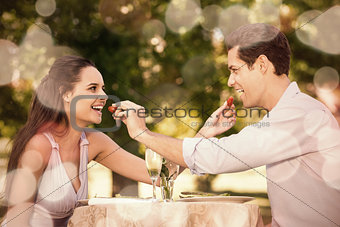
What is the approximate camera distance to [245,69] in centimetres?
379

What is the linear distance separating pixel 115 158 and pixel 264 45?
1.85 metres

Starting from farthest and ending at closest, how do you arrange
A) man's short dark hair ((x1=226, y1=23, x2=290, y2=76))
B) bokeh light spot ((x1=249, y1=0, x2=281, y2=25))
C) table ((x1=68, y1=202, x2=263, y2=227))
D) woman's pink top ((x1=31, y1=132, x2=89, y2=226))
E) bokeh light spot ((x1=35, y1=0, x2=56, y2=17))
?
bokeh light spot ((x1=249, y1=0, x2=281, y2=25)) → bokeh light spot ((x1=35, y1=0, x2=56, y2=17)) → woman's pink top ((x1=31, y1=132, x2=89, y2=226)) → man's short dark hair ((x1=226, y1=23, x2=290, y2=76)) → table ((x1=68, y1=202, x2=263, y2=227))

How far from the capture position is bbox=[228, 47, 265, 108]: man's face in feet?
12.3

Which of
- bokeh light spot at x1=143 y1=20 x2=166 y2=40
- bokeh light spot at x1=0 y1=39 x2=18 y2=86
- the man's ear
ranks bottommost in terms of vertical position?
the man's ear

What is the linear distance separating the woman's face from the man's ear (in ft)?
4.97

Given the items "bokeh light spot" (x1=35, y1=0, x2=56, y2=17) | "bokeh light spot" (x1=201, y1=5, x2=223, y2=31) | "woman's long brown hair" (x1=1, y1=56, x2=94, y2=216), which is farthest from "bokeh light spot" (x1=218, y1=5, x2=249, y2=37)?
"woman's long brown hair" (x1=1, y1=56, x2=94, y2=216)

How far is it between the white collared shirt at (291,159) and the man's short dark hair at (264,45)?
0.57 meters

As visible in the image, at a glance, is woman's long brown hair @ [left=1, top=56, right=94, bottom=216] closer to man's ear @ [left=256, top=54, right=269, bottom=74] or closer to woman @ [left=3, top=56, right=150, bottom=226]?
woman @ [left=3, top=56, right=150, bottom=226]

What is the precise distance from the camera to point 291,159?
3195 mm

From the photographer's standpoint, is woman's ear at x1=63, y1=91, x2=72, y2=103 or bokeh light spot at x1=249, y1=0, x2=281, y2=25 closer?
woman's ear at x1=63, y1=91, x2=72, y2=103

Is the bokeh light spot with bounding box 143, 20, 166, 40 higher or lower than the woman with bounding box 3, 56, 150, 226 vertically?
higher

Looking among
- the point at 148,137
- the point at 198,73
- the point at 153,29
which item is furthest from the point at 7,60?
the point at 148,137

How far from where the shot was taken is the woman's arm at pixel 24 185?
362cm

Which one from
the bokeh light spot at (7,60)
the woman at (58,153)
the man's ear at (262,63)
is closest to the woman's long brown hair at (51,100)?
the woman at (58,153)
